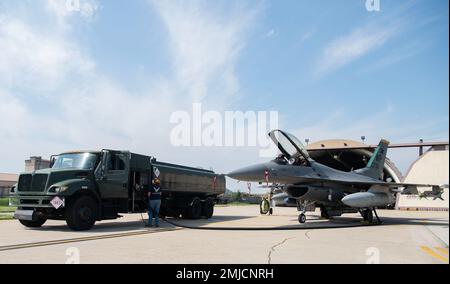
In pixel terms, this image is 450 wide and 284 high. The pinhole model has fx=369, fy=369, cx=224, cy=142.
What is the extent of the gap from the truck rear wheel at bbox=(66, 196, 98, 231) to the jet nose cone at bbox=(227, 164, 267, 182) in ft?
14.8

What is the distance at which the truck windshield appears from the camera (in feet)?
39.0

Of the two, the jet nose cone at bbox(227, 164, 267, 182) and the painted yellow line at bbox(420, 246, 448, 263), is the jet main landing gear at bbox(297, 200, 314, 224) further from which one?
the painted yellow line at bbox(420, 246, 448, 263)

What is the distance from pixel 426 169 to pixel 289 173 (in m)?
27.8

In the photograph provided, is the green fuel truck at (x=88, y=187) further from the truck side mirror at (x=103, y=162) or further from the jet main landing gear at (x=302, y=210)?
the jet main landing gear at (x=302, y=210)

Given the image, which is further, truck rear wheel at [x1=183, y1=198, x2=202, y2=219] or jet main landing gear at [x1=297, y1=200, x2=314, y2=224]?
truck rear wheel at [x1=183, y1=198, x2=202, y2=219]

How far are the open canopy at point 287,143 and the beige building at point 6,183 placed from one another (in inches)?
2818

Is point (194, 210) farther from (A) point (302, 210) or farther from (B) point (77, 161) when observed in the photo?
(B) point (77, 161)

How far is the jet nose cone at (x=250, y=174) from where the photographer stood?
12617 mm

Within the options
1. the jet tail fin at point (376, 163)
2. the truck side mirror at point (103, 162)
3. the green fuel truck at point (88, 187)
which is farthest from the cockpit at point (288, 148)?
the jet tail fin at point (376, 163)

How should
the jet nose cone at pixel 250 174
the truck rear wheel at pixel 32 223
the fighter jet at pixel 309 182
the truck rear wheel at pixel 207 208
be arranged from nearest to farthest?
the truck rear wheel at pixel 32 223 → the jet nose cone at pixel 250 174 → the fighter jet at pixel 309 182 → the truck rear wheel at pixel 207 208

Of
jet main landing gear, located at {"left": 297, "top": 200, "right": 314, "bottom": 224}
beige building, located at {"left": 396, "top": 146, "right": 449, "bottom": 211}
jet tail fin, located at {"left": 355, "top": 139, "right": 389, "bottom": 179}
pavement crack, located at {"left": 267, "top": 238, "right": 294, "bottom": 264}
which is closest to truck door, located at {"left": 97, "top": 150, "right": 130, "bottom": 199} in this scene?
pavement crack, located at {"left": 267, "top": 238, "right": 294, "bottom": 264}
